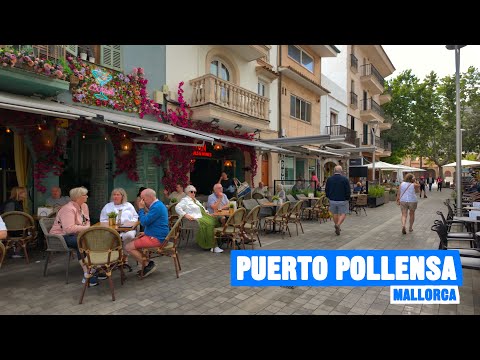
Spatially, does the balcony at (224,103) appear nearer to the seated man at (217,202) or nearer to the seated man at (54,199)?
the seated man at (217,202)

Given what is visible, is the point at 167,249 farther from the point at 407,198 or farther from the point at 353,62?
the point at 353,62

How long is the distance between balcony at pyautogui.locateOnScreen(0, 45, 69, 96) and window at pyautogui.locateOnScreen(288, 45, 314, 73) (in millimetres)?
12722

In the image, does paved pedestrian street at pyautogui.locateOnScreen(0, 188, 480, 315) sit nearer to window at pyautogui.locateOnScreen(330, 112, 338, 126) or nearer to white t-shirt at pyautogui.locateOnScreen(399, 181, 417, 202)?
white t-shirt at pyautogui.locateOnScreen(399, 181, 417, 202)

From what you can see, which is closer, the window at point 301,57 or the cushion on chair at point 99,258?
the cushion on chair at point 99,258

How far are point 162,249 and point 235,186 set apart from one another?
294 inches

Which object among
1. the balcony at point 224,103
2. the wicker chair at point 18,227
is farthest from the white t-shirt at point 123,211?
the balcony at point 224,103

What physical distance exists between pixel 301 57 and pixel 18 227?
16514 millimetres

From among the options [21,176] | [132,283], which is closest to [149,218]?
[132,283]

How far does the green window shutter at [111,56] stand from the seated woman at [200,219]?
4.85m

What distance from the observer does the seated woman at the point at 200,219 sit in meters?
6.25

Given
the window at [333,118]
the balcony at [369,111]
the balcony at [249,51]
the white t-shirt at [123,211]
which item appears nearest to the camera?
the white t-shirt at [123,211]

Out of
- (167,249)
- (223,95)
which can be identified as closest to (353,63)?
(223,95)
